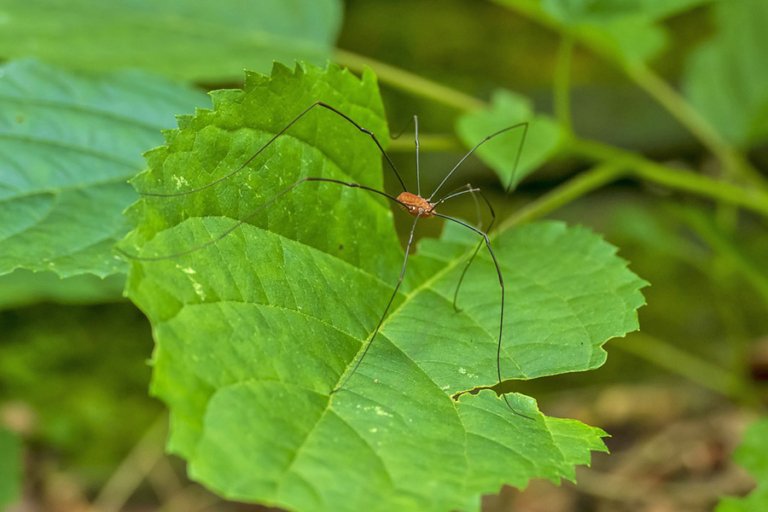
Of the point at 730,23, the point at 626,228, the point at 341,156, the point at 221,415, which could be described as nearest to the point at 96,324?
the point at 341,156

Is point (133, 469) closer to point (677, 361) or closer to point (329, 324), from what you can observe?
point (329, 324)

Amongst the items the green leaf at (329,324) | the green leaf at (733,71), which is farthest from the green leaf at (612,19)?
the green leaf at (733,71)

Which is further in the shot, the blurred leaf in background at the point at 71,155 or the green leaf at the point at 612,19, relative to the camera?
the green leaf at the point at 612,19

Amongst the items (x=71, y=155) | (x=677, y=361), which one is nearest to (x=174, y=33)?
(x=71, y=155)

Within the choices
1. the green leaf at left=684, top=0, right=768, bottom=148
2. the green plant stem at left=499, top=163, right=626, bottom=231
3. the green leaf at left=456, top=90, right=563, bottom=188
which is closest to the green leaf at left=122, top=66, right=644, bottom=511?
the green plant stem at left=499, top=163, right=626, bottom=231

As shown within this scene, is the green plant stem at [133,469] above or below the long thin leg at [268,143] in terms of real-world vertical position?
below

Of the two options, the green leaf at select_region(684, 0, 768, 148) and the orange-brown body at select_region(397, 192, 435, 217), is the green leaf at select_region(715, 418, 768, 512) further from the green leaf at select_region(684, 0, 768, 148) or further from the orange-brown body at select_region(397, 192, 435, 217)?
the green leaf at select_region(684, 0, 768, 148)

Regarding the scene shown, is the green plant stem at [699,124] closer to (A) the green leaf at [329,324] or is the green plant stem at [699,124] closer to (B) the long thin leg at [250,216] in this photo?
(A) the green leaf at [329,324]
